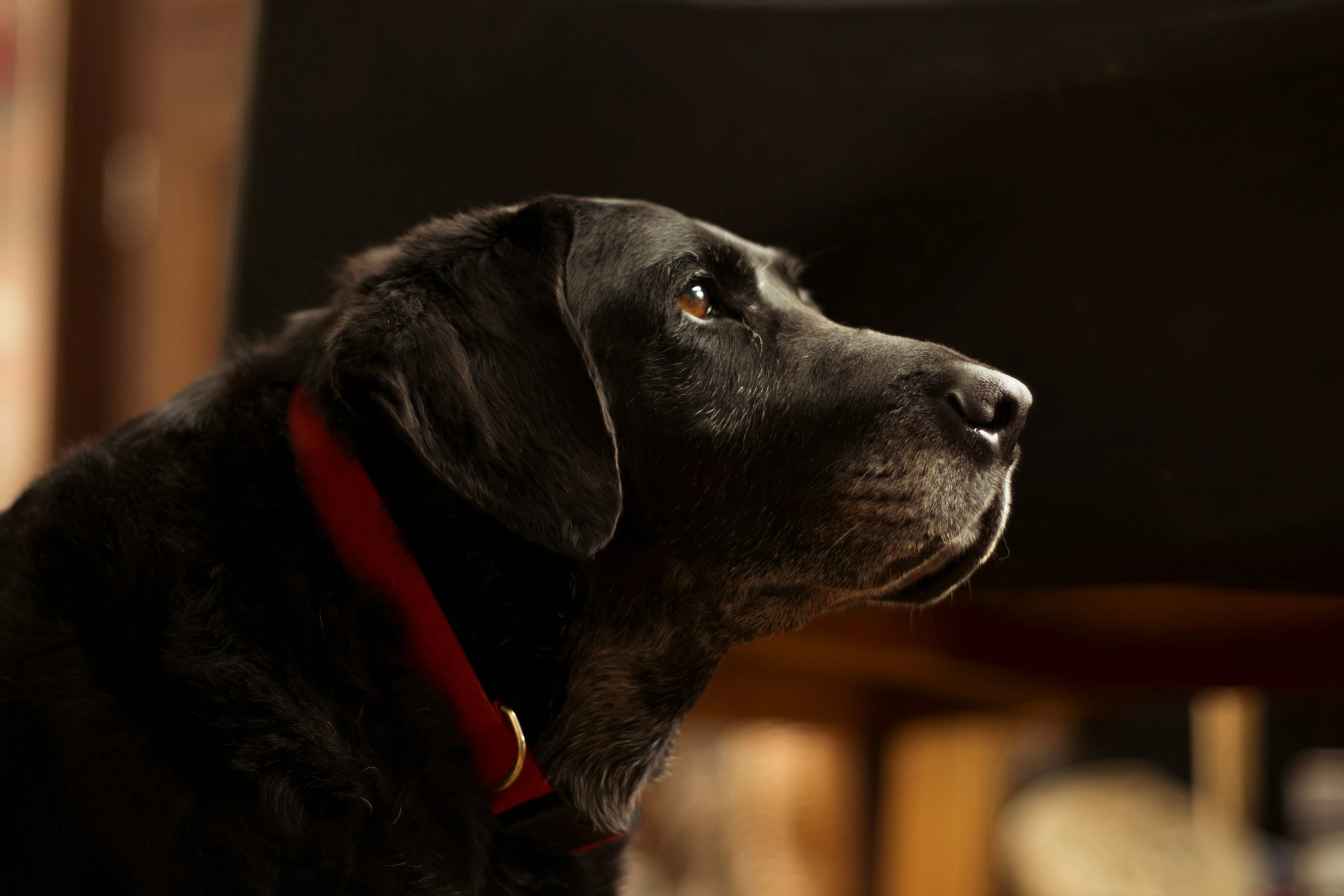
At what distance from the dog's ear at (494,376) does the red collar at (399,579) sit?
7 cm

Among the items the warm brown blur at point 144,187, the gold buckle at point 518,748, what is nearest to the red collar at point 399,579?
the gold buckle at point 518,748

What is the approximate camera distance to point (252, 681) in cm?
95

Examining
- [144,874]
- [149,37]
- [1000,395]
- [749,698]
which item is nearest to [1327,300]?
[1000,395]

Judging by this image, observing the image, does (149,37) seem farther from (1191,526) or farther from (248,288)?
(1191,526)

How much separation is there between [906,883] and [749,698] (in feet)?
1.94

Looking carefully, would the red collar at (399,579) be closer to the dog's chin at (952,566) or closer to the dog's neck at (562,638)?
the dog's neck at (562,638)

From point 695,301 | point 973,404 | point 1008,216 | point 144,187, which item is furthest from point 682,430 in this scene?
point 144,187

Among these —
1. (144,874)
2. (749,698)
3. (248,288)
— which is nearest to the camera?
(144,874)

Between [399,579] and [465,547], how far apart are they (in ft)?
0.23

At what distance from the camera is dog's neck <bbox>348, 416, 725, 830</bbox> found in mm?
1065

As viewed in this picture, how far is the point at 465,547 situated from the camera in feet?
3.51

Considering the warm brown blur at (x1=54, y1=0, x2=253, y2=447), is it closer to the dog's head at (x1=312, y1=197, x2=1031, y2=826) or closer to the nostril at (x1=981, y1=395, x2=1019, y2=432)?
the dog's head at (x1=312, y1=197, x2=1031, y2=826)

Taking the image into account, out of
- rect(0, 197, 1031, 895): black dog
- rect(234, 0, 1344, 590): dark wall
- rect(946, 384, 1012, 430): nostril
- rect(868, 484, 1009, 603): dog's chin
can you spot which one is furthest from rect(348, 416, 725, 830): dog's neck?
rect(234, 0, 1344, 590): dark wall

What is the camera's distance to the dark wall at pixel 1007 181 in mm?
1375
